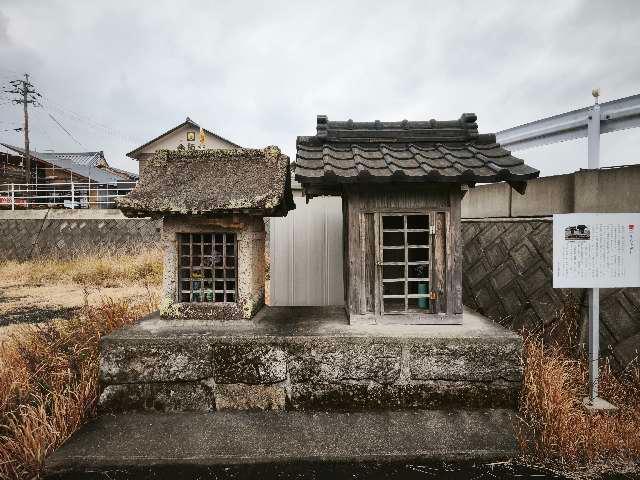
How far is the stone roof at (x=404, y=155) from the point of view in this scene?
3910 mm

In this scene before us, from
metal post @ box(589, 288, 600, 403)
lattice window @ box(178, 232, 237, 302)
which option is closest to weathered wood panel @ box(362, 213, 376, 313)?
lattice window @ box(178, 232, 237, 302)

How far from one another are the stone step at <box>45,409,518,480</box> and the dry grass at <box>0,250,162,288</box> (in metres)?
8.68

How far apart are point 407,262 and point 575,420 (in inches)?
89.2

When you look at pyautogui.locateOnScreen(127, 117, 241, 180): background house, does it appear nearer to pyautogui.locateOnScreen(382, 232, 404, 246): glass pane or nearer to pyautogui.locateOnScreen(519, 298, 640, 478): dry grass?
pyautogui.locateOnScreen(382, 232, 404, 246): glass pane

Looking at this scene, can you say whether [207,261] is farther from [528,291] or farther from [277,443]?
[528,291]

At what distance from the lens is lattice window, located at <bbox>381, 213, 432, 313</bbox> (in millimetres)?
4363

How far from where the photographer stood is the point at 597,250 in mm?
3738

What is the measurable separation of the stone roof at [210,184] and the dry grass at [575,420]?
361 centimetres

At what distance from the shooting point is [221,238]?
4797 mm

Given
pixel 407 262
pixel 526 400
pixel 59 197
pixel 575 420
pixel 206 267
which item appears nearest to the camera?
pixel 575 420

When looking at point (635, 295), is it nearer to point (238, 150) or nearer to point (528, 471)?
point (528, 471)

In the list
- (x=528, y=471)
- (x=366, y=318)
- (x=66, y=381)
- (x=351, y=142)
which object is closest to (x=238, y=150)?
(x=351, y=142)

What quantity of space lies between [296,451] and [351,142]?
3933mm

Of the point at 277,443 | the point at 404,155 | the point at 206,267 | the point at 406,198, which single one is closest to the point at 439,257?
the point at 406,198
